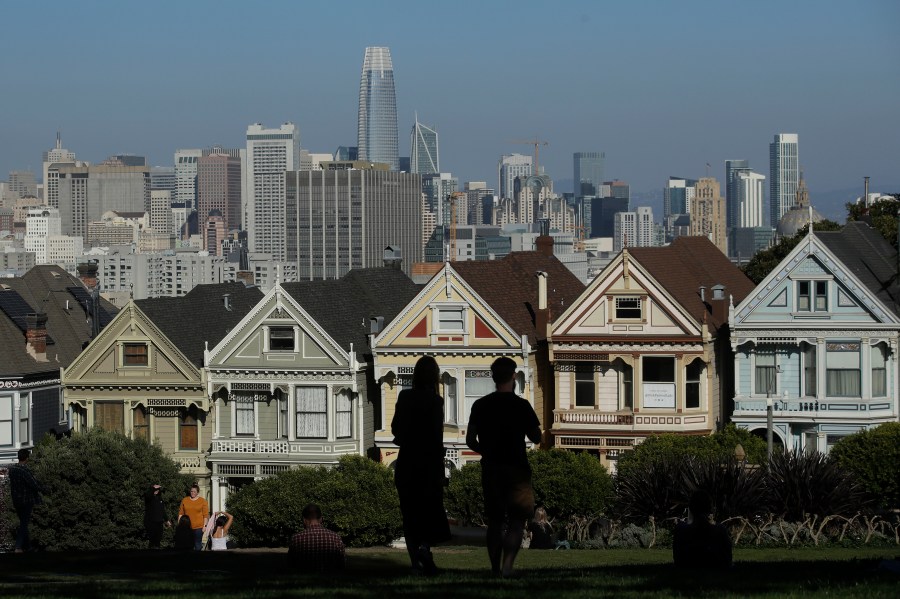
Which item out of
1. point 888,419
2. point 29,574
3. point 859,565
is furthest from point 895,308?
point 29,574

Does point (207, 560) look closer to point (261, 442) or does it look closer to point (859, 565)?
point (859, 565)

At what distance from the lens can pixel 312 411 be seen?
48281 mm

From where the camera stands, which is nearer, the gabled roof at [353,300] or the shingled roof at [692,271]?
the shingled roof at [692,271]

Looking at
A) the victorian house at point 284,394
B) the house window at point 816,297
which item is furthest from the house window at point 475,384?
the house window at point 816,297

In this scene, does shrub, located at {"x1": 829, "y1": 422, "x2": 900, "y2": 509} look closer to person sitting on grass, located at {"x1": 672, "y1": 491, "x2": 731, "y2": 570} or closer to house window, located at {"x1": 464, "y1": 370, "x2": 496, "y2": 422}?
house window, located at {"x1": 464, "y1": 370, "x2": 496, "y2": 422}

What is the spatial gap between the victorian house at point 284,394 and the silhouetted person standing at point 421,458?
86.7ft

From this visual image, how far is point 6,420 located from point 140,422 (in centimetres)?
361

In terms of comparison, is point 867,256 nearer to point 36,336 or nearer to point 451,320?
point 451,320

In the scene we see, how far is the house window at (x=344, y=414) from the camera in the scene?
48.2 m

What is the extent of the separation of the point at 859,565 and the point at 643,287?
24.0 m

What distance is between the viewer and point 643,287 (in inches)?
1815

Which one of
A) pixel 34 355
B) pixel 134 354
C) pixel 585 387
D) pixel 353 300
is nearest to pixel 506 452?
pixel 585 387

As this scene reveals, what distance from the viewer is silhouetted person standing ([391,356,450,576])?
2100cm

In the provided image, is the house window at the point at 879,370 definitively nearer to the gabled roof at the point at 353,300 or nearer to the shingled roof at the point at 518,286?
the shingled roof at the point at 518,286
